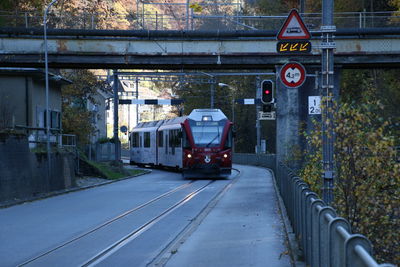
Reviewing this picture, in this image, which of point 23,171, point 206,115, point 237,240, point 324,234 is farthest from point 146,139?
point 324,234

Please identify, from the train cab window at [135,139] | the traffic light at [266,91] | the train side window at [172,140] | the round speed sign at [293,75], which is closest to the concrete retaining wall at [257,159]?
the train side window at [172,140]

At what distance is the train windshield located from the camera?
35781mm

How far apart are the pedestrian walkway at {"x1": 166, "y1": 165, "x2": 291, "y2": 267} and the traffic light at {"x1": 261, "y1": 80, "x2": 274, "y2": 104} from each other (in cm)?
333

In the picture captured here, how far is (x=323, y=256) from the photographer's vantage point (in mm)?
6746

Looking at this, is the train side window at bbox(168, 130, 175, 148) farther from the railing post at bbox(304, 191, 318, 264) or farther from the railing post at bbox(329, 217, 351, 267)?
the railing post at bbox(329, 217, 351, 267)

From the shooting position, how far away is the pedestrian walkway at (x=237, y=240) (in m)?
10.5

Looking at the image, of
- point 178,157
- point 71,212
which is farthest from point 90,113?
point 71,212

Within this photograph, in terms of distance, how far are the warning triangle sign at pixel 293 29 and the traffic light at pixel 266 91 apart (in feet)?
28.3

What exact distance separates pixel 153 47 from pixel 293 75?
11.5 meters

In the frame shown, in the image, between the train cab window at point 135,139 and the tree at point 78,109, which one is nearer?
the tree at point 78,109

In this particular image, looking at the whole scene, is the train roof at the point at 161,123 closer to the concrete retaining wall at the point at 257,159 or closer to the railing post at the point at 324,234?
the concrete retaining wall at the point at 257,159

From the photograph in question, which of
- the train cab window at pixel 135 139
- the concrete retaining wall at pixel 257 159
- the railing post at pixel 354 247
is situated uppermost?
the railing post at pixel 354 247

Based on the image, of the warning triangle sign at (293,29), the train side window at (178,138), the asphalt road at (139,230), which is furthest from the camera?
the train side window at (178,138)

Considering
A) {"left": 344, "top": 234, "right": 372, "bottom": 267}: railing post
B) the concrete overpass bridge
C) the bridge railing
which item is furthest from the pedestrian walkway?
the bridge railing
